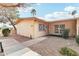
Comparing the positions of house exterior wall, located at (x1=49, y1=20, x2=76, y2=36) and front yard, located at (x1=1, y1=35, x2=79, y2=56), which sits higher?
house exterior wall, located at (x1=49, y1=20, x2=76, y2=36)

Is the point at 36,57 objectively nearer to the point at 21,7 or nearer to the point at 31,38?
the point at 31,38

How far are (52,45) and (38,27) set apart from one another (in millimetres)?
309

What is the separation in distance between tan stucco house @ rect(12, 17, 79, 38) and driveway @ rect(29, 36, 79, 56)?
0.30 feet

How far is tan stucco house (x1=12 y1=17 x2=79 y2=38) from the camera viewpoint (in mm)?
2473

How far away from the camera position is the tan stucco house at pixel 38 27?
247 cm

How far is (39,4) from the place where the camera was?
8.06 feet

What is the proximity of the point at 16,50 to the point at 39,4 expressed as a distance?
686 mm

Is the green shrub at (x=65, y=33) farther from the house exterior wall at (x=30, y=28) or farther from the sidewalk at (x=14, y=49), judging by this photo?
the sidewalk at (x=14, y=49)

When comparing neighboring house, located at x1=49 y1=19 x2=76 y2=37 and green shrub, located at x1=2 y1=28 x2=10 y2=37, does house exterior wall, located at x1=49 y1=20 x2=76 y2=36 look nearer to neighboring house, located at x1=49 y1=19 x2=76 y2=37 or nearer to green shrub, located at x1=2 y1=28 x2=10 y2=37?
neighboring house, located at x1=49 y1=19 x2=76 y2=37

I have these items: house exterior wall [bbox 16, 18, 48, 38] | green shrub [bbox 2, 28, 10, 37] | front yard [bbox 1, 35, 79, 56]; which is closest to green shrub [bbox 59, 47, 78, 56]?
front yard [bbox 1, 35, 79, 56]

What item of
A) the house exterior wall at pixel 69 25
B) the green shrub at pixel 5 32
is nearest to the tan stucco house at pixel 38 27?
the house exterior wall at pixel 69 25

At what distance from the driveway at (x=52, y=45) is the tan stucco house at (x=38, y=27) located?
9 cm

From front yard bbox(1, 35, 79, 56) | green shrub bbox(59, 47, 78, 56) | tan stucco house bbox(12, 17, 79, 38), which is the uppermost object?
tan stucco house bbox(12, 17, 79, 38)

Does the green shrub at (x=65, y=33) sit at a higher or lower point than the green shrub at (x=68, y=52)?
higher
